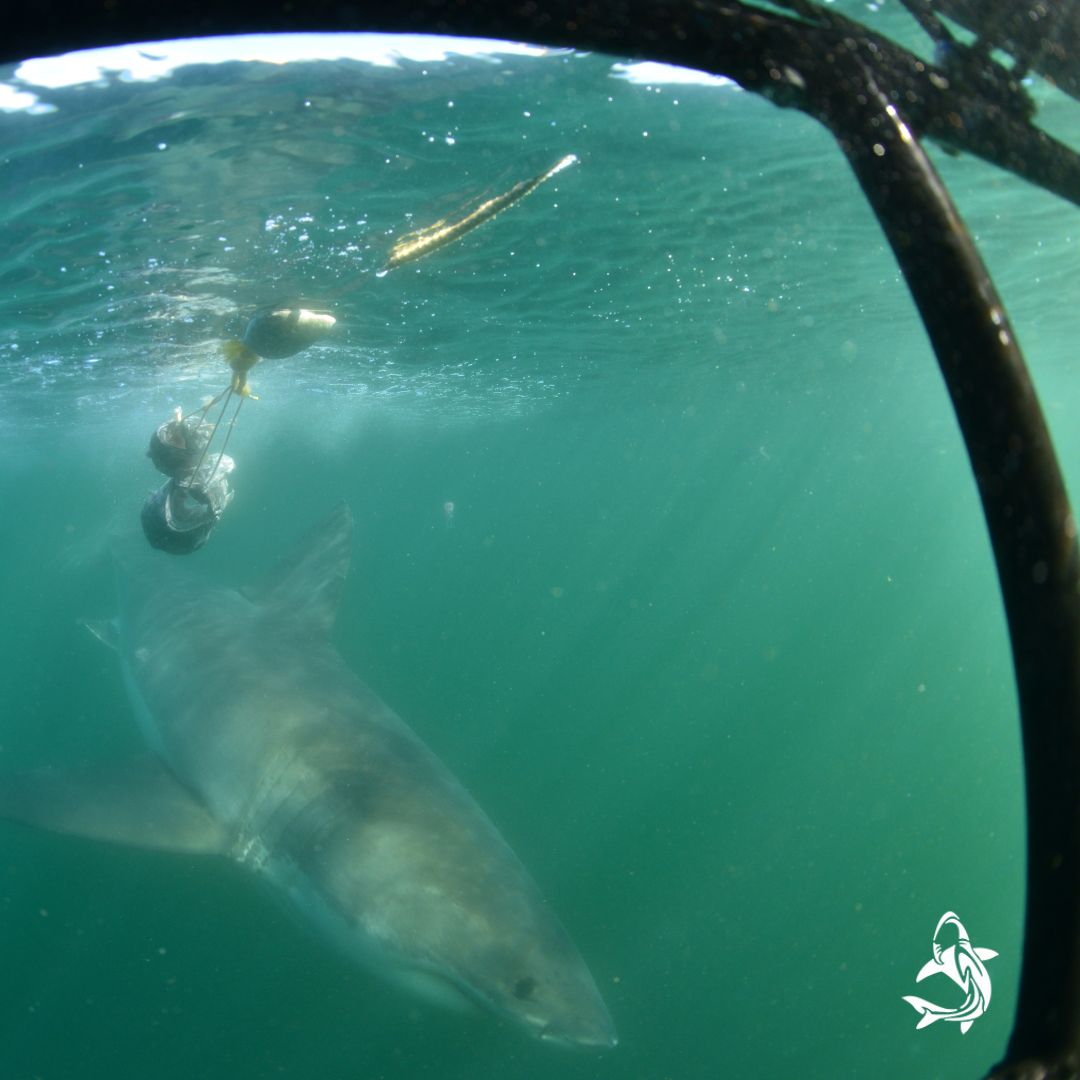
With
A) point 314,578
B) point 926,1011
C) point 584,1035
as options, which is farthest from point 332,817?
point 926,1011

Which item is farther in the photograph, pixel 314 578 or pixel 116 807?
pixel 314 578

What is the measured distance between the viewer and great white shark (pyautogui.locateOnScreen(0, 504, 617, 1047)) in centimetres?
591

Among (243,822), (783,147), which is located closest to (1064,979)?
(243,822)

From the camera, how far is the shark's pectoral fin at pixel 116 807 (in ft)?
23.5

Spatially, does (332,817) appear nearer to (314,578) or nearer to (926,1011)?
(314,578)

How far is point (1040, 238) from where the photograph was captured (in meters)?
17.5

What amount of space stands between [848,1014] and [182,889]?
14.2 metres

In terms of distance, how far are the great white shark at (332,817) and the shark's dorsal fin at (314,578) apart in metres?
1.03

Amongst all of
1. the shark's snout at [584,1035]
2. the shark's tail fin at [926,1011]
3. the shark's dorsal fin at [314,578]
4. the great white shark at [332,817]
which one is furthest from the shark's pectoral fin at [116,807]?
the shark's tail fin at [926,1011]

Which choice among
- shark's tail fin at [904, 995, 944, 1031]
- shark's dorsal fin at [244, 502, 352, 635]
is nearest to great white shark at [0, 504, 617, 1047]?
shark's dorsal fin at [244, 502, 352, 635]

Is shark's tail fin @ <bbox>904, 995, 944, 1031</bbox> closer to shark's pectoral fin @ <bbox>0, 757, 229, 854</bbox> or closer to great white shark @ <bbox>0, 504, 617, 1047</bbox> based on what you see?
great white shark @ <bbox>0, 504, 617, 1047</bbox>

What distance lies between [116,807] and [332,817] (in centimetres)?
254

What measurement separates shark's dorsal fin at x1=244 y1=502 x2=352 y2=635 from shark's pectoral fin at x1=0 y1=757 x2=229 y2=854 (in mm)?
3023

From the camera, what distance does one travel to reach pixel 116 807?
297 inches
